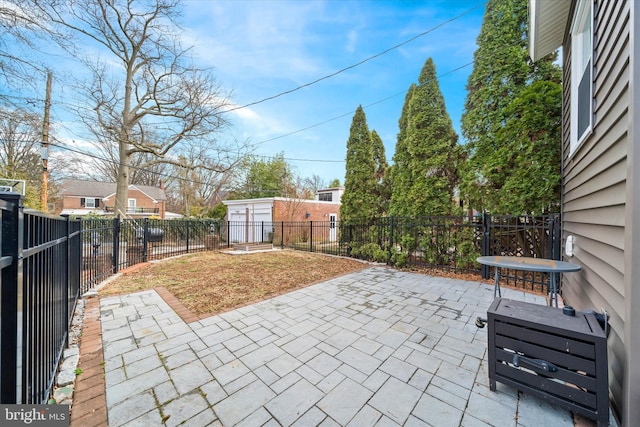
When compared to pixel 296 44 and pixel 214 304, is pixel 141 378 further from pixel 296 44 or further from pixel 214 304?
pixel 296 44

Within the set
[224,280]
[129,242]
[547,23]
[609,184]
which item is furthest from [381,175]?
[129,242]

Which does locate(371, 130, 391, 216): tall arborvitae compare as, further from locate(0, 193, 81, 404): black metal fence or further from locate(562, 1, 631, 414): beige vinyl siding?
locate(0, 193, 81, 404): black metal fence

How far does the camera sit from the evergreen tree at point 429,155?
21.6 ft

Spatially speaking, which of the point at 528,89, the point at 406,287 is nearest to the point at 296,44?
the point at 528,89

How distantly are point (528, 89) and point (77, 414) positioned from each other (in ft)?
25.3

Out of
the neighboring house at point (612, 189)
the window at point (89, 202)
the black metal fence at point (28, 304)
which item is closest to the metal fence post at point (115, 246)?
the black metal fence at point (28, 304)

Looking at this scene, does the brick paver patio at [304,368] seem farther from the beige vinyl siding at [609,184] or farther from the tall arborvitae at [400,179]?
the tall arborvitae at [400,179]

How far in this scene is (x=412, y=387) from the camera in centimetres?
192

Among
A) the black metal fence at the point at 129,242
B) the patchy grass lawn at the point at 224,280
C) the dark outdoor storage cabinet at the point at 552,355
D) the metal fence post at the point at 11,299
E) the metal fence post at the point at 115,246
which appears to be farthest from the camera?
the metal fence post at the point at 115,246

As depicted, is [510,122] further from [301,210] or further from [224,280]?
[301,210]

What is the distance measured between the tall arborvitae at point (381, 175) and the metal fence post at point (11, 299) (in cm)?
789

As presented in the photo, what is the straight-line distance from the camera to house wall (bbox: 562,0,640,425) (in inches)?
55.1

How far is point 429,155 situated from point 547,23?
3283mm

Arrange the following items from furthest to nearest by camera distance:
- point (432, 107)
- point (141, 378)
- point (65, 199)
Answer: point (65, 199) < point (432, 107) < point (141, 378)
